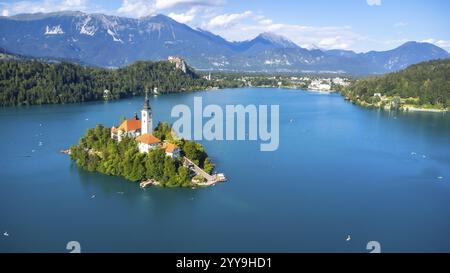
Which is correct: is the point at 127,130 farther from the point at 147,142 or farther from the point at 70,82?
the point at 70,82

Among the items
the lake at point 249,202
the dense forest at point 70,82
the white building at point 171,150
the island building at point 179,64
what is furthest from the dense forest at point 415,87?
the white building at point 171,150

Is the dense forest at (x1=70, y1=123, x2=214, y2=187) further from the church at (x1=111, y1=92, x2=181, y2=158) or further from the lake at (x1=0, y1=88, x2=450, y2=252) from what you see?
the lake at (x1=0, y1=88, x2=450, y2=252)

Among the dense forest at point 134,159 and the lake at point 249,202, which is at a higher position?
the dense forest at point 134,159

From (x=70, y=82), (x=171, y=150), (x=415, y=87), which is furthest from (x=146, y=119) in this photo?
(x=415, y=87)

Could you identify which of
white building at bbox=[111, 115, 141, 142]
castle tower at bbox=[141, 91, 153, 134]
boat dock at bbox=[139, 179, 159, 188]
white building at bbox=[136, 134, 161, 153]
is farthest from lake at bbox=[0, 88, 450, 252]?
castle tower at bbox=[141, 91, 153, 134]

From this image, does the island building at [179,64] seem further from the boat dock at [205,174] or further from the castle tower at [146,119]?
the boat dock at [205,174]

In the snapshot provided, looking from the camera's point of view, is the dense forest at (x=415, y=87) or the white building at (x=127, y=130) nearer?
the white building at (x=127, y=130)

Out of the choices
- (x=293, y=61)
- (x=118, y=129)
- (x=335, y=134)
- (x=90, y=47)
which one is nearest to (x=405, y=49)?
(x=293, y=61)
